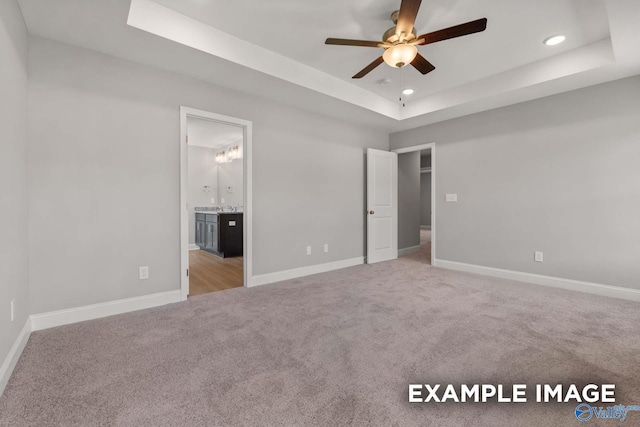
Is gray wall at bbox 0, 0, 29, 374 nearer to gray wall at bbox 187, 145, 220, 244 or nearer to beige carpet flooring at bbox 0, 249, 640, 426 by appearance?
beige carpet flooring at bbox 0, 249, 640, 426

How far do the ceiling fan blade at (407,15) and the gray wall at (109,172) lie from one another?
7.07 feet

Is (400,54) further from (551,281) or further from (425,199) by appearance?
(425,199)

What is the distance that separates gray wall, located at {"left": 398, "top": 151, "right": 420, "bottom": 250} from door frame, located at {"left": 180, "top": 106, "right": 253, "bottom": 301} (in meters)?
3.46

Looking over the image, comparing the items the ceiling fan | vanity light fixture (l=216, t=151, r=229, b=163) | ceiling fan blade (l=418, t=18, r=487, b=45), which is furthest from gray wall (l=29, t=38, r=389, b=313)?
vanity light fixture (l=216, t=151, r=229, b=163)

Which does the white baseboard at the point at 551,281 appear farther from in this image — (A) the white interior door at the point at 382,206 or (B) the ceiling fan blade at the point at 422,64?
(B) the ceiling fan blade at the point at 422,64

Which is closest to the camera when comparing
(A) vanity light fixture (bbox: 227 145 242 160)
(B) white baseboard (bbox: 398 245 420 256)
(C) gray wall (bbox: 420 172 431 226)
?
(B) white baseboard (bbox: 398 245 420 256)

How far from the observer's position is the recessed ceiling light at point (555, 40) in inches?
113

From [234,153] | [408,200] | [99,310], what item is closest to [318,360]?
[99,310]

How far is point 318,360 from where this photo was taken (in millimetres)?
1942

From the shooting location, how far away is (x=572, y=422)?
141cm

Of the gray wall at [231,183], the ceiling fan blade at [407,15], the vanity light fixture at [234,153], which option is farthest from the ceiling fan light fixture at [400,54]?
the gray wall at [231,183]

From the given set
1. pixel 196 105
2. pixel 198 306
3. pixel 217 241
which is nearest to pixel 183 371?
pixel 198 306

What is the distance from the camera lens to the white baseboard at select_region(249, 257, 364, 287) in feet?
12.5

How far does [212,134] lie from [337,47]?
4272 millimetres
